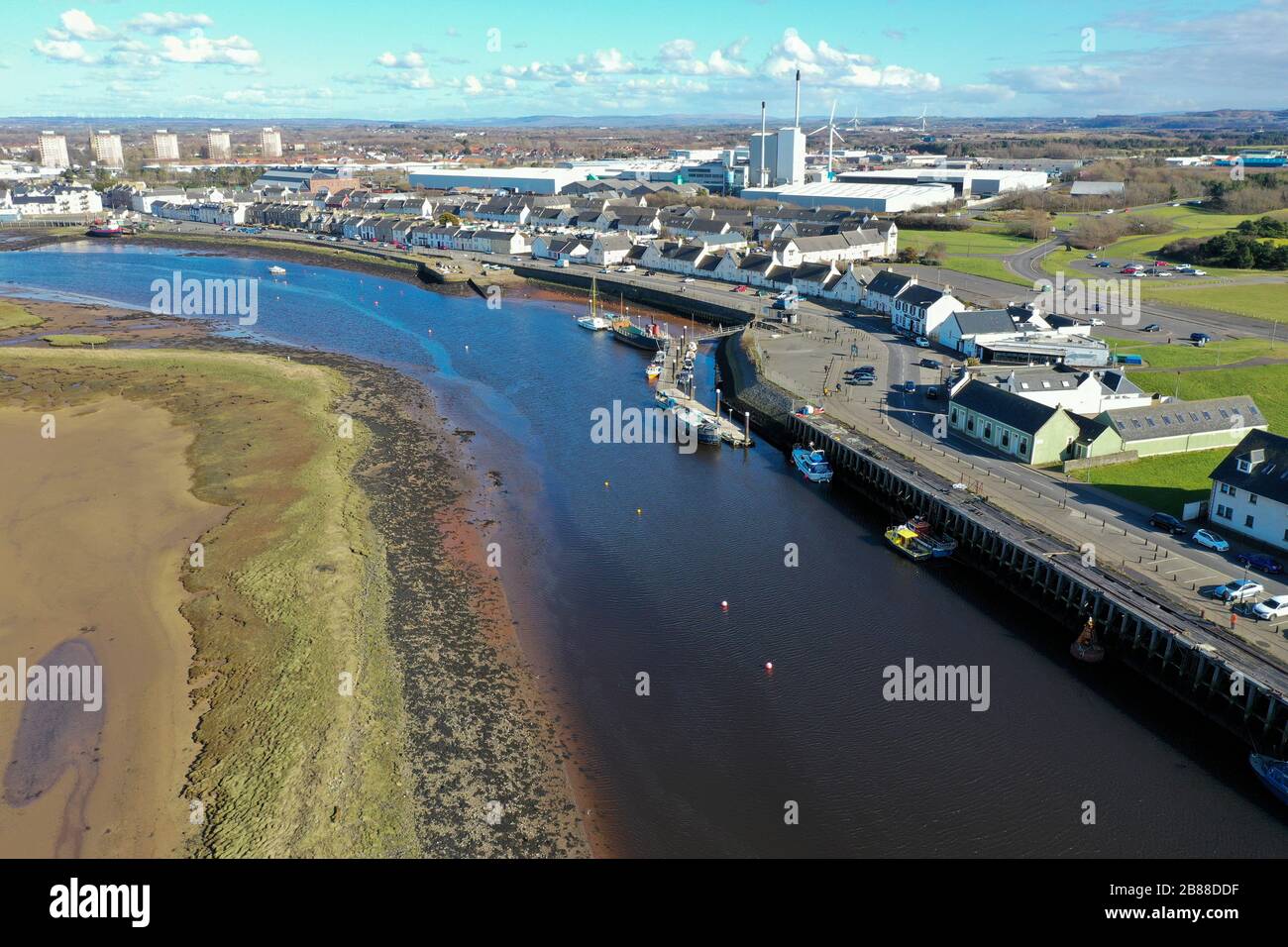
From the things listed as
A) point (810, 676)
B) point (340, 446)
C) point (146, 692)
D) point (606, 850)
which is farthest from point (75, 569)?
point (810, 676)

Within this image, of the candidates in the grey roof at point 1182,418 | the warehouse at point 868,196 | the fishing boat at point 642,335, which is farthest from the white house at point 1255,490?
the warehouse at point 868,196

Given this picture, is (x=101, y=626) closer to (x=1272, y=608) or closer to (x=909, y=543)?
(x=909, y=543)

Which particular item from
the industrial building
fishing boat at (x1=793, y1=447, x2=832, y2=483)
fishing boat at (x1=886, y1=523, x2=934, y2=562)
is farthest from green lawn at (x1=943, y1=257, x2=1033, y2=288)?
the industrial building

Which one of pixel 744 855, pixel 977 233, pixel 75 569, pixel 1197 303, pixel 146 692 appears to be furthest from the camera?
pixel 977 233

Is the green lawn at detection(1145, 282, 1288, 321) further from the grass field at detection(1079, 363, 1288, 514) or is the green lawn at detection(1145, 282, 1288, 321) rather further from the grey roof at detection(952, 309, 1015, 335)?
the grey roof at detection(952, 309, 1015, 335)

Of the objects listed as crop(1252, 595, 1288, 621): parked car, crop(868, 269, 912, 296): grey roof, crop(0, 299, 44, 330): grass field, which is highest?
crop(868, 269, 912, 296): grey roof

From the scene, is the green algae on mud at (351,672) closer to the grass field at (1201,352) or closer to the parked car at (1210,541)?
the parked car at (1210,541)

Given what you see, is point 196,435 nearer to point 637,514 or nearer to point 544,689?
point 637,514
